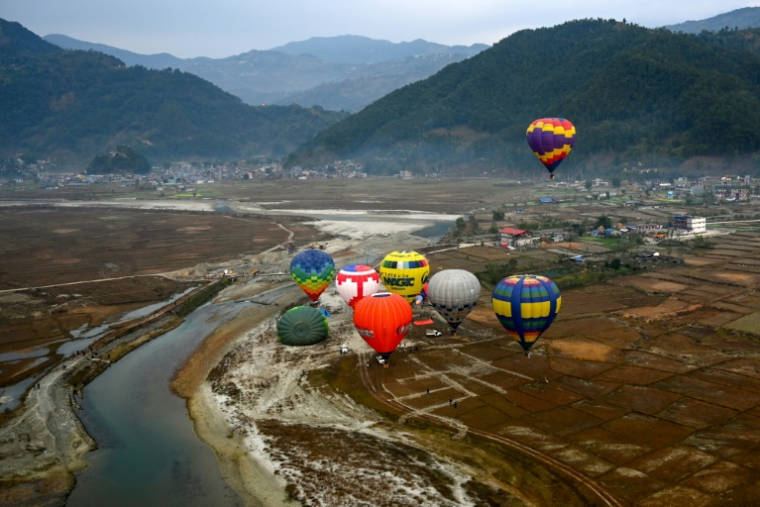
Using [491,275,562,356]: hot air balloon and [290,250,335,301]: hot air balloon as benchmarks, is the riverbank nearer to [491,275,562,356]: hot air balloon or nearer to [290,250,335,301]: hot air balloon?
[290,250,335,301]: hot air balloon

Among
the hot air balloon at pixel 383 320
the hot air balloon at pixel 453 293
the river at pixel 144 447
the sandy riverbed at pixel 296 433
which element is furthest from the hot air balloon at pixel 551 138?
the river at pixel 144 447

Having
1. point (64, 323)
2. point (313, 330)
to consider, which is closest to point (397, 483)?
point (313, 330)

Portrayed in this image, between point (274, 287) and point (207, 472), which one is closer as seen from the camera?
point (207, 472)

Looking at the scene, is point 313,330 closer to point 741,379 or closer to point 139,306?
point 139,306

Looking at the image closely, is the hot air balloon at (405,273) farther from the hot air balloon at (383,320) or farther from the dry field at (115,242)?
the dry field at (115,242)

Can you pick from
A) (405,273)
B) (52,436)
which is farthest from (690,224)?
(52,436)

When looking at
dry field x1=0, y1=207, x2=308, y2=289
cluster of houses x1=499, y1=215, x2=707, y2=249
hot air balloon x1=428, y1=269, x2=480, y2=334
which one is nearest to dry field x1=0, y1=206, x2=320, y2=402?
dry field x1=0, y1=207, x2=308, y2=289
